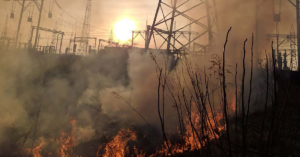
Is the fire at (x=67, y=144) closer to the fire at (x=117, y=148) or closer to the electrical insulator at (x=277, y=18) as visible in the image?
the fire at (x=117, y=148)

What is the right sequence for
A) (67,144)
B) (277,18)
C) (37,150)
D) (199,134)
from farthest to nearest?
(277,18) < (67,144) < (37,150) < (199,134)

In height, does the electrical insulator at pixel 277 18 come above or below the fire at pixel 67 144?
above

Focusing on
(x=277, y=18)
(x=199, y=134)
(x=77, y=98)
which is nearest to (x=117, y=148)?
(x=199, y=134)

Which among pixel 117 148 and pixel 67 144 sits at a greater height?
pixel 117 148

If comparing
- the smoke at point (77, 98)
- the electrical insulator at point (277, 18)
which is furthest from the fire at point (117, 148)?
the electrical insulator at point (277, 18)

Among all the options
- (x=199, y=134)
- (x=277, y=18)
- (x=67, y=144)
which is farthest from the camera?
(x=277, y=18)

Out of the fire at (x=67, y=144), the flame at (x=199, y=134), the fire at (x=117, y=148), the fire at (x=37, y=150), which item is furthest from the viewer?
the fire at (x=67, y=144)

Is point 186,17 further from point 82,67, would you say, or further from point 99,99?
point 82,67

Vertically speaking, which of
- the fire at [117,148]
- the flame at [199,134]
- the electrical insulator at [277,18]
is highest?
the electrical insulator at [277,18]

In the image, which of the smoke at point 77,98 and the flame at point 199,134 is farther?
the smoke at point 77,98

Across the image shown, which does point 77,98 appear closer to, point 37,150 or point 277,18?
point 37,150

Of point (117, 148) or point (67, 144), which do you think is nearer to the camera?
point (117, 148)

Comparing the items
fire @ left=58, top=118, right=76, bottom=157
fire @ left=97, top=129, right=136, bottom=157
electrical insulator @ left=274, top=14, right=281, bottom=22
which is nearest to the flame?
fire @ left=97, top=129, right=136, bottom=157

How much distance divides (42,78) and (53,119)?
6.04m
